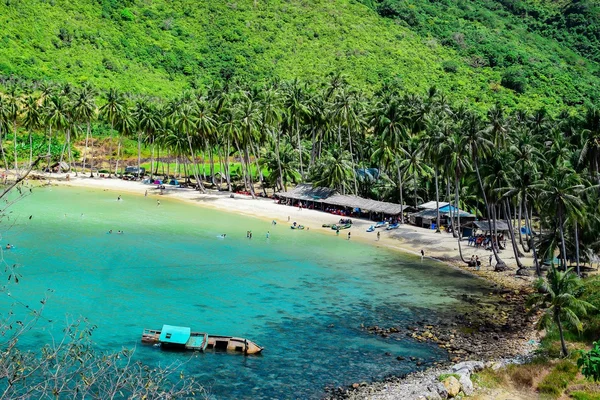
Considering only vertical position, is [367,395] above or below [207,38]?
below

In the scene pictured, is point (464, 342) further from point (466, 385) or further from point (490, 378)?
point (466, 385)

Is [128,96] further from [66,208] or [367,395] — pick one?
[367,395]

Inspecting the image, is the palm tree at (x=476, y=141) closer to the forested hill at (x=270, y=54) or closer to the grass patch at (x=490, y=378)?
the grass patch at (x=490, y=378)

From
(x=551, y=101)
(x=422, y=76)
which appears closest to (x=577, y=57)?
(x=551, y=101)

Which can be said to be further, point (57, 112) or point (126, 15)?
point (126, 15)

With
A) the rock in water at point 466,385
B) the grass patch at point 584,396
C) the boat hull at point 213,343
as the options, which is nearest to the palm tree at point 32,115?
the boat hull at point 213,343

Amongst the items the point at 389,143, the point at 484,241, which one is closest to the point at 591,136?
the point at 484,241

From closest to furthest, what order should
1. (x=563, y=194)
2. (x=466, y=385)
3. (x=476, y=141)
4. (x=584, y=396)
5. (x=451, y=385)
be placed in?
(x=584, y=396)
(x=451, y=385)
(x=466, y=385)
(x=563, y=194)
(x=476, y=141)
